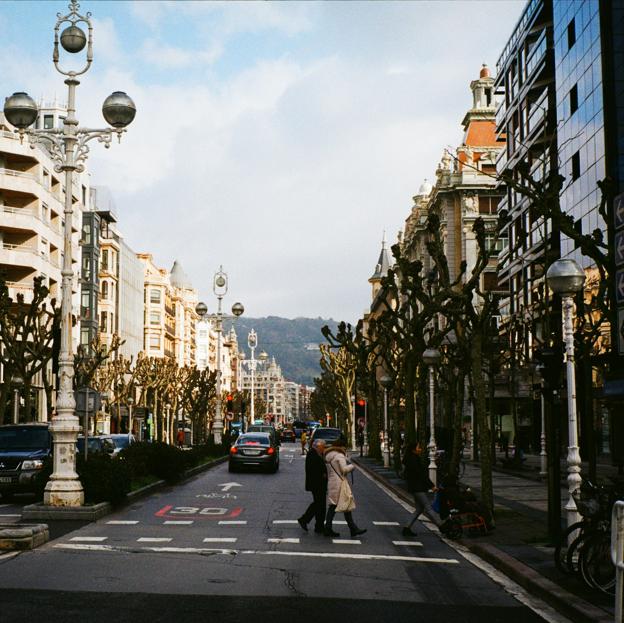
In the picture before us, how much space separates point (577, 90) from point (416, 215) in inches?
1950

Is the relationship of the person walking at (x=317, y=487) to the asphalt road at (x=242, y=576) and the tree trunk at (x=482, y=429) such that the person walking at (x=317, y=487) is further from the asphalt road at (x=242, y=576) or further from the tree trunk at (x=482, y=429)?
the tree trunk at (x=482, y=429)

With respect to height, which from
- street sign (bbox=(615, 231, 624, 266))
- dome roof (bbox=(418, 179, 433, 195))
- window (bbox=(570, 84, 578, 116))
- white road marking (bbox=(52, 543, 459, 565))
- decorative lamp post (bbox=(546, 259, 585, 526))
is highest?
dome roof (bbox=(418, 179, 433, 195))

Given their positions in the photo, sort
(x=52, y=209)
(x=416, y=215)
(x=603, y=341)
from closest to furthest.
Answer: (x=603, y=341) < (x=52, y=209) < (x=416, y=215)

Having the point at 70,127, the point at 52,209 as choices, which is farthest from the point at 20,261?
the point at 70,127

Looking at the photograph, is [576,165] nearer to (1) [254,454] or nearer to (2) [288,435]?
(1) [254,454]

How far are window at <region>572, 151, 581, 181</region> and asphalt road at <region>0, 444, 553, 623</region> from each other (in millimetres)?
29099

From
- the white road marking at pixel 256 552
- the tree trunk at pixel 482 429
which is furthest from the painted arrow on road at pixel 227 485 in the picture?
the white road marking at pixel 256 552

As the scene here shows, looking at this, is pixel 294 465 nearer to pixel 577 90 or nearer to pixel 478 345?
pixel 577 90

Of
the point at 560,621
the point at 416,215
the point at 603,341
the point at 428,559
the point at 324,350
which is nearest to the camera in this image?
the point at 560,621

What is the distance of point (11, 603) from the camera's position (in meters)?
9.51

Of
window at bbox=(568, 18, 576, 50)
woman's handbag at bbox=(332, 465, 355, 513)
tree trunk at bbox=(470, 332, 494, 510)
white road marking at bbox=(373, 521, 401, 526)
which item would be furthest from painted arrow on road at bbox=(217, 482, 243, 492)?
window at bbox=(568, 18, 576, 50)

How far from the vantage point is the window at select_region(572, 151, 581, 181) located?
44694 millimetres

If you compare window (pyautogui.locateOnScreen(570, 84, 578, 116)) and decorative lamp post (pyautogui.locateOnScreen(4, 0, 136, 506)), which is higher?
window (pyautogui.locateOnScreen(570, 84, 578, 116))

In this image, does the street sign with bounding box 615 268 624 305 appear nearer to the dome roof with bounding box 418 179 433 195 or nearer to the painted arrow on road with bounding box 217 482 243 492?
the painted arrow on road with bounding box 217 482 243 492
